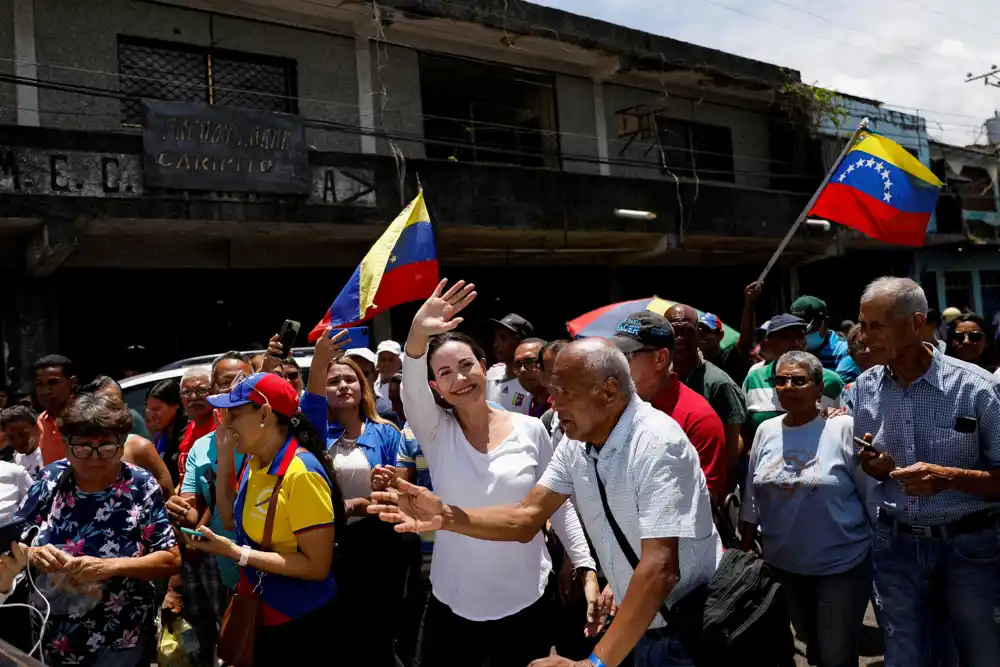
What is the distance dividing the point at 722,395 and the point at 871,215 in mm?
3427

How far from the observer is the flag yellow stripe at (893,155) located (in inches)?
285

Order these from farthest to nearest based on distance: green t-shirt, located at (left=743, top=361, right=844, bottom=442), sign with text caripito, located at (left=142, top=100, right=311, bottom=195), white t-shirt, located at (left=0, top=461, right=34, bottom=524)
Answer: sign with text caripito, located at (left=142, top=100, right=311, bottom=195)
green t-shirt, located at (left=743, top=361, right=844, bottom=442)
white t-shirt, located at (left=0, top=461, right=34, bottom=524)

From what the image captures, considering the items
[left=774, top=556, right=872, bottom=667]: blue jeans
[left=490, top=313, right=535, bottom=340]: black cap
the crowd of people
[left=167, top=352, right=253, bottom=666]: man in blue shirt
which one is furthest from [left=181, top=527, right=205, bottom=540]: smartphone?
[left=490, top=313, right=535, bottom=340]: black cap

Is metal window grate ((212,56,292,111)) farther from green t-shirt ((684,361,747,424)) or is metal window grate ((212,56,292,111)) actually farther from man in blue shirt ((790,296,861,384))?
green t-shirt ((684,361,747,424))

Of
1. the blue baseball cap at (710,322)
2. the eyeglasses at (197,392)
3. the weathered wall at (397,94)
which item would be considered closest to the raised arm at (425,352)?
the eyeglasses at (197,392)

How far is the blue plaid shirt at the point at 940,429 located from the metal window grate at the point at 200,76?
951 cm

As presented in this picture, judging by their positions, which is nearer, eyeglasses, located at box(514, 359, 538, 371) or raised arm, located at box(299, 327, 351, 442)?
raised arm, located at box(299, 327, 351, 442)

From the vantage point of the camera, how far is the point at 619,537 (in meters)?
2.62

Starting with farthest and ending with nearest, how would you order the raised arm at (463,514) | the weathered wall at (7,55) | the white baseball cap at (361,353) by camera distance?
the weathered wall at (7,55) < the white baseball cap at (361,353) < the raised arm at (463,514)

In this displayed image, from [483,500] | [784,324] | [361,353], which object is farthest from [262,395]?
[784,324]

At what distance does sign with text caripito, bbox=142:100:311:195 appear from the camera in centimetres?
1027

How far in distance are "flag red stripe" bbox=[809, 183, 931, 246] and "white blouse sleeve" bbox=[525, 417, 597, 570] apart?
458 centimetres

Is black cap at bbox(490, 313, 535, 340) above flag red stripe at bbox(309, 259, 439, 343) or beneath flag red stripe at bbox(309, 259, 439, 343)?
beneath

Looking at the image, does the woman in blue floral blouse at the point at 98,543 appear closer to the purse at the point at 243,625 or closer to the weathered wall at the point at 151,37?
the purse at the point at 243,625
